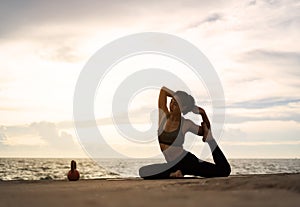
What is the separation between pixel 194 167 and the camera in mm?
7992

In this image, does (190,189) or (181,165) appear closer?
(190,189)

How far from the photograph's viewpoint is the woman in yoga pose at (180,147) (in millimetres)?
7965

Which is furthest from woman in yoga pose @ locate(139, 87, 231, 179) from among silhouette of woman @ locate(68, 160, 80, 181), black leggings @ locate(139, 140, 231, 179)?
silhouette of woman @ locate(68, 160, 80, 181)

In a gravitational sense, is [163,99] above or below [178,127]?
above

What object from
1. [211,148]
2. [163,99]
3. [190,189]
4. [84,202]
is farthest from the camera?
[163,99]

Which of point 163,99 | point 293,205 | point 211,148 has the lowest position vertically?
point 293,205

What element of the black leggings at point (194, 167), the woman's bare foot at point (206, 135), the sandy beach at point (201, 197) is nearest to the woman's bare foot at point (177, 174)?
the black leggings at point (194, 167)

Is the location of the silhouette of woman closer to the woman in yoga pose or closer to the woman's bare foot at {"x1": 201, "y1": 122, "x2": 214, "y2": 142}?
the woman in yoga pose

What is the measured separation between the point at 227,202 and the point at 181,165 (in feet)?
14.5

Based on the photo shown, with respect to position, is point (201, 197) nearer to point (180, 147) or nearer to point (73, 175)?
point (180, 147)

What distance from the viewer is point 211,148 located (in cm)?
800

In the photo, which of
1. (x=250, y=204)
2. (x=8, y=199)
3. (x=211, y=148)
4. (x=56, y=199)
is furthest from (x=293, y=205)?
(x=211, y=148)

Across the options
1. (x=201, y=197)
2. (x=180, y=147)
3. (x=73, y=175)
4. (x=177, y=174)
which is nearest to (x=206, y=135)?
(x=180, y=147)

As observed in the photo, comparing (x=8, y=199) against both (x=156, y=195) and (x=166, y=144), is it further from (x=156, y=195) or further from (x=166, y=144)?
(x=166, y=144)
